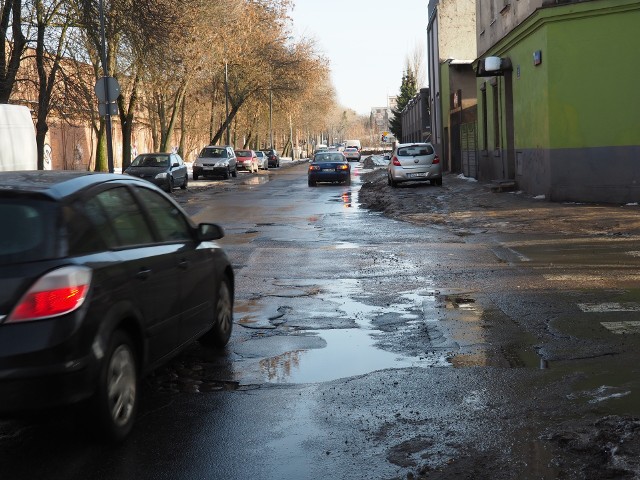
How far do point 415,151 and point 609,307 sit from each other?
927 inches

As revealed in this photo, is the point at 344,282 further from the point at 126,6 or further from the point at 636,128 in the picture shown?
the point at 126,6

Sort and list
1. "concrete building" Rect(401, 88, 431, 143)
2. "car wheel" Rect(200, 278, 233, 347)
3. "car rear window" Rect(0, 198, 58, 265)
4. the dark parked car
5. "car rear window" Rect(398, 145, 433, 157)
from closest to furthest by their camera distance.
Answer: the dark parked car
"car rear window" Rect(0, 198, 58, 265)
"car wheel" Rect(200, 278, 233, 347)
"car rear window" Rect(398, 145, 433, 157)
"concrete building" Rect(401, 88, 431, 143)

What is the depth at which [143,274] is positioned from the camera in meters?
5.21

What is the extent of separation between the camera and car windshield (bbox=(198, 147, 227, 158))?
47.6m

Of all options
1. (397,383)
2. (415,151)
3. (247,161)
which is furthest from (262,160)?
(397,383)

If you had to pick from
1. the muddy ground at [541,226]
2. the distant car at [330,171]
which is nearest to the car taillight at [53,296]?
the muddy ground at [541,226]

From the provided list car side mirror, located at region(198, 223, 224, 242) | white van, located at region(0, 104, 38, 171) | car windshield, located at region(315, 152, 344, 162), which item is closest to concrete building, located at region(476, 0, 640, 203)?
white van, located at region(0, 104, 38, 171)

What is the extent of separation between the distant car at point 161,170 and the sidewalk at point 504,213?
369 inches

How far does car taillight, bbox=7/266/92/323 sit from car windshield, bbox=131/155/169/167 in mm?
29902

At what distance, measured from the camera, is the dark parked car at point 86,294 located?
4340 millimetres

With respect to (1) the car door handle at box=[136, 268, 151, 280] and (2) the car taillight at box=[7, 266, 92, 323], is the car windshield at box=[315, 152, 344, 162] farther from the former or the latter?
(2) the car taillight at box=[7, 266, 92, 323]

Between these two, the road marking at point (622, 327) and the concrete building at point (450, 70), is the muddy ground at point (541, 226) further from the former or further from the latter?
the concrete building at point (450, 70)

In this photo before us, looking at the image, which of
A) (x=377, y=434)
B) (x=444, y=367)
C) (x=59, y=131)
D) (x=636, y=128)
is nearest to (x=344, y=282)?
(x=444, y=367)

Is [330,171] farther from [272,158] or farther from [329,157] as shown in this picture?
[272,158]
